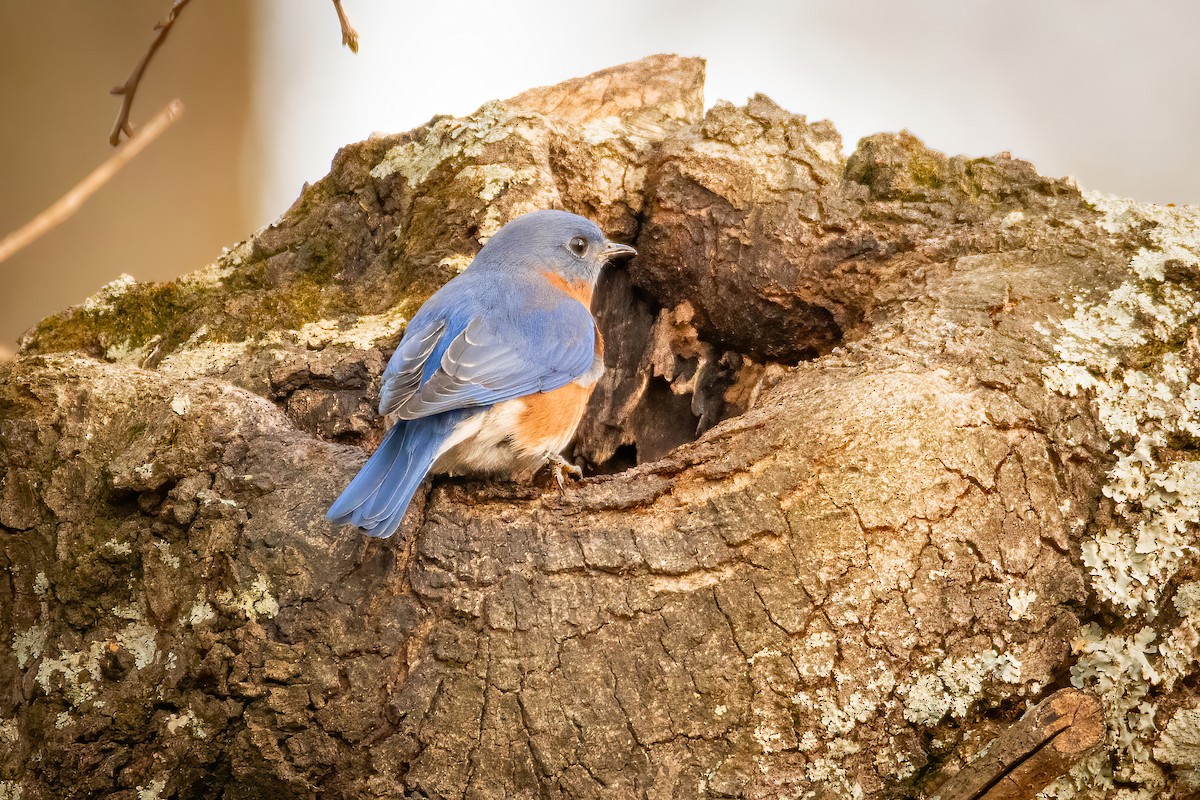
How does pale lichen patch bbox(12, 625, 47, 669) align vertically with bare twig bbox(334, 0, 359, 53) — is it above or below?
below

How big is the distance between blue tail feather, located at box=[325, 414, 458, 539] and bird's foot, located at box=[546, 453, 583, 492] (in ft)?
1.08

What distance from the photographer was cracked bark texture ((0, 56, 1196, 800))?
7.00 feet

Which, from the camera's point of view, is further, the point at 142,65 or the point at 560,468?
the point at 560,468

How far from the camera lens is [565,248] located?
3.42 metres

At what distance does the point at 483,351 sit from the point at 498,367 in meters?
0.07

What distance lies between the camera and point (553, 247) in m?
3.38

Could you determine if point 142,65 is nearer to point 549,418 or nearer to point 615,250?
point 549,418

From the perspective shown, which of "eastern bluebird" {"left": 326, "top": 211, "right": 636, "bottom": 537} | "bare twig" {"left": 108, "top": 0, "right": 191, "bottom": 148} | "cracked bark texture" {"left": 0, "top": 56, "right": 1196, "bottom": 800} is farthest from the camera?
"eastern bluebird" {"left": 326, "top": 211, "right": 636, "bottom": 537}

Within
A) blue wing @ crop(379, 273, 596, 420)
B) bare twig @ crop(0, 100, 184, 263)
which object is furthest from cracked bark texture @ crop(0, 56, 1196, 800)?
bare twig @ crop(0, 100, 184, 263)

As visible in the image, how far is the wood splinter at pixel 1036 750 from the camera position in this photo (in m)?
1.98

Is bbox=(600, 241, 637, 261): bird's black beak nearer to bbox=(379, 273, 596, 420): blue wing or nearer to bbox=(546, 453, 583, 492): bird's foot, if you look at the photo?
bbox=(379, 273, 596, 420): blue wing

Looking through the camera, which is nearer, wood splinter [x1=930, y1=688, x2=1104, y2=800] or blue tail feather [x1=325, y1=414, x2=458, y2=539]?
wood splinter [x1=930, y1=688, x2=1104, y2=800]

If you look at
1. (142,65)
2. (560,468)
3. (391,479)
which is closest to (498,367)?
(560,468)

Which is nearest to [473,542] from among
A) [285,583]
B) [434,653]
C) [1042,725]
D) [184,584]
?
[434,653]
